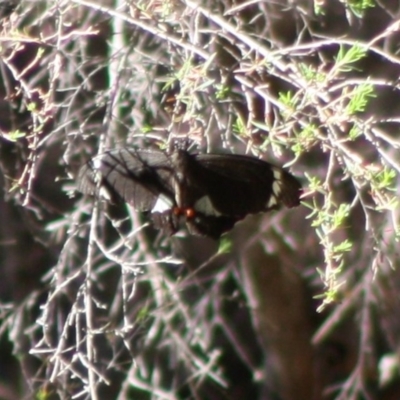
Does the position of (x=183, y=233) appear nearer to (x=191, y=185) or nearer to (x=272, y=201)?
(x=191, y=185)

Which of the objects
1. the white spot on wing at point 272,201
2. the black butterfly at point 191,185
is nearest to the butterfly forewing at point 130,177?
the black butterfly at point 191,185

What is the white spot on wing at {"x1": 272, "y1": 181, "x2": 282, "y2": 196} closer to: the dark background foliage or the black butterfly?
the black butterfly

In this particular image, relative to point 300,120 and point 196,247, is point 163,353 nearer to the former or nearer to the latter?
point 196,247

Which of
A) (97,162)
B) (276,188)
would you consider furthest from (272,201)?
(97,162)

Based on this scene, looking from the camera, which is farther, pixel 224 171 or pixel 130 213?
pixel 130 213

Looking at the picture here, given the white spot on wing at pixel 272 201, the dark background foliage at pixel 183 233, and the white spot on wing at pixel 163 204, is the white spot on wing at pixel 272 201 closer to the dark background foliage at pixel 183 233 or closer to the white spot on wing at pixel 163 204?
the dark background foliage at pixel 183 233

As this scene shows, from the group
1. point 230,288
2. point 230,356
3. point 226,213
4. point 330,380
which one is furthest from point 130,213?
point 330,380
